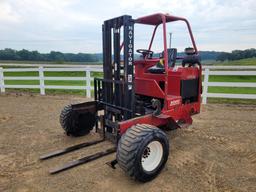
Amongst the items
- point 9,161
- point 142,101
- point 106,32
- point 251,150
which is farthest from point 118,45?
point 251,150

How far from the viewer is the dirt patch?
3.14 metres

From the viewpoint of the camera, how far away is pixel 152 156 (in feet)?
11.2

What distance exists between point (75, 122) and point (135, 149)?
2049mm

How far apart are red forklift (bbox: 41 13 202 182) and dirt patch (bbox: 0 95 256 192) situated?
0.66 ft

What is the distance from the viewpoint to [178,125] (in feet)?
14.0

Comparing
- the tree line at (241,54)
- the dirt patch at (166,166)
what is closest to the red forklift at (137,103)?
the dirt patch at (166,166)

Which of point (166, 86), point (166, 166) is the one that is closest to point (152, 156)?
point (166, 166)

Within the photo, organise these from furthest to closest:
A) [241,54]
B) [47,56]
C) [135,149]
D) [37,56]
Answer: [47,56], [37,56], [241,54], [135,149]

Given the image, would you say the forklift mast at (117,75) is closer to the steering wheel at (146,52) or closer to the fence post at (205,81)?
the steering wheel at (146,52)

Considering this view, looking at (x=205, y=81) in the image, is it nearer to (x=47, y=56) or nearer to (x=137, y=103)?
(x=137, y=103)

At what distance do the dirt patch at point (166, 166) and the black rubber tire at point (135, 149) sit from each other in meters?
0.17

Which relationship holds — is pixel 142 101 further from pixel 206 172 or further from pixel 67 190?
pixel 67 190

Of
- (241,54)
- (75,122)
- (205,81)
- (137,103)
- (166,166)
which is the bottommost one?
(166,166)

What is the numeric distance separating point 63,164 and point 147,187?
1.47 meters
